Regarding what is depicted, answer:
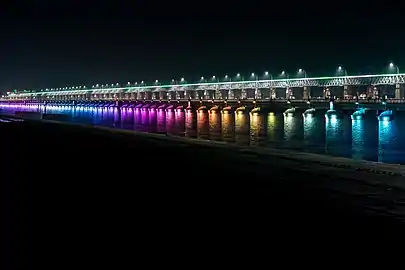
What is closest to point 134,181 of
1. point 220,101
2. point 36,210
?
point 36,210

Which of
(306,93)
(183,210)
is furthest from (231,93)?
(183,210)

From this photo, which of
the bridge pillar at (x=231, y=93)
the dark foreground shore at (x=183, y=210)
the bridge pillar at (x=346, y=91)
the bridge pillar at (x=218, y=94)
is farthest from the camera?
the bridge pillar at (x=218, y=94)

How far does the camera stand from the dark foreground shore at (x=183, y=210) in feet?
23.8

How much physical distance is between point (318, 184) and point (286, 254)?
21.2 ft

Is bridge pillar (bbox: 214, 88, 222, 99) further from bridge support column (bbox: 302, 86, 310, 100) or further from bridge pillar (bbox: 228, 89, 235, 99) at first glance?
bridge support column (bbox: 302, 86, 310, 100)

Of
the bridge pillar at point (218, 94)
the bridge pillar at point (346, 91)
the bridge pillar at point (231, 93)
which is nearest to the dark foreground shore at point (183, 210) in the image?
the bridge pillar at point (346, 91)

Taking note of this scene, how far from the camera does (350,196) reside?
1148cm

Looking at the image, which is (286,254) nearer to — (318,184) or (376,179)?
(318,184)

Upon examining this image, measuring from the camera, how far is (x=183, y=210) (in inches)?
394

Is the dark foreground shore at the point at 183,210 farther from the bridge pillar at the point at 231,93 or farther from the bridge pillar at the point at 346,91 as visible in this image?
the bridge pillar at the point at 231,93

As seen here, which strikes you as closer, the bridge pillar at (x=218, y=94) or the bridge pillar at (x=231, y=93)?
the bridge pillar at (x=231, y=93)

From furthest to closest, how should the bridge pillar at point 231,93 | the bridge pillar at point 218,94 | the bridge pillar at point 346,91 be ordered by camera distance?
Result: the bridge pillar at point 218,94 < the bridge pillar at point 231,93 < the bridge pillar at point 346,91

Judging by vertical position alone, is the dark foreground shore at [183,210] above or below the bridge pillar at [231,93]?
below

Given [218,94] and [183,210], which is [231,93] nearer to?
[218,94]
